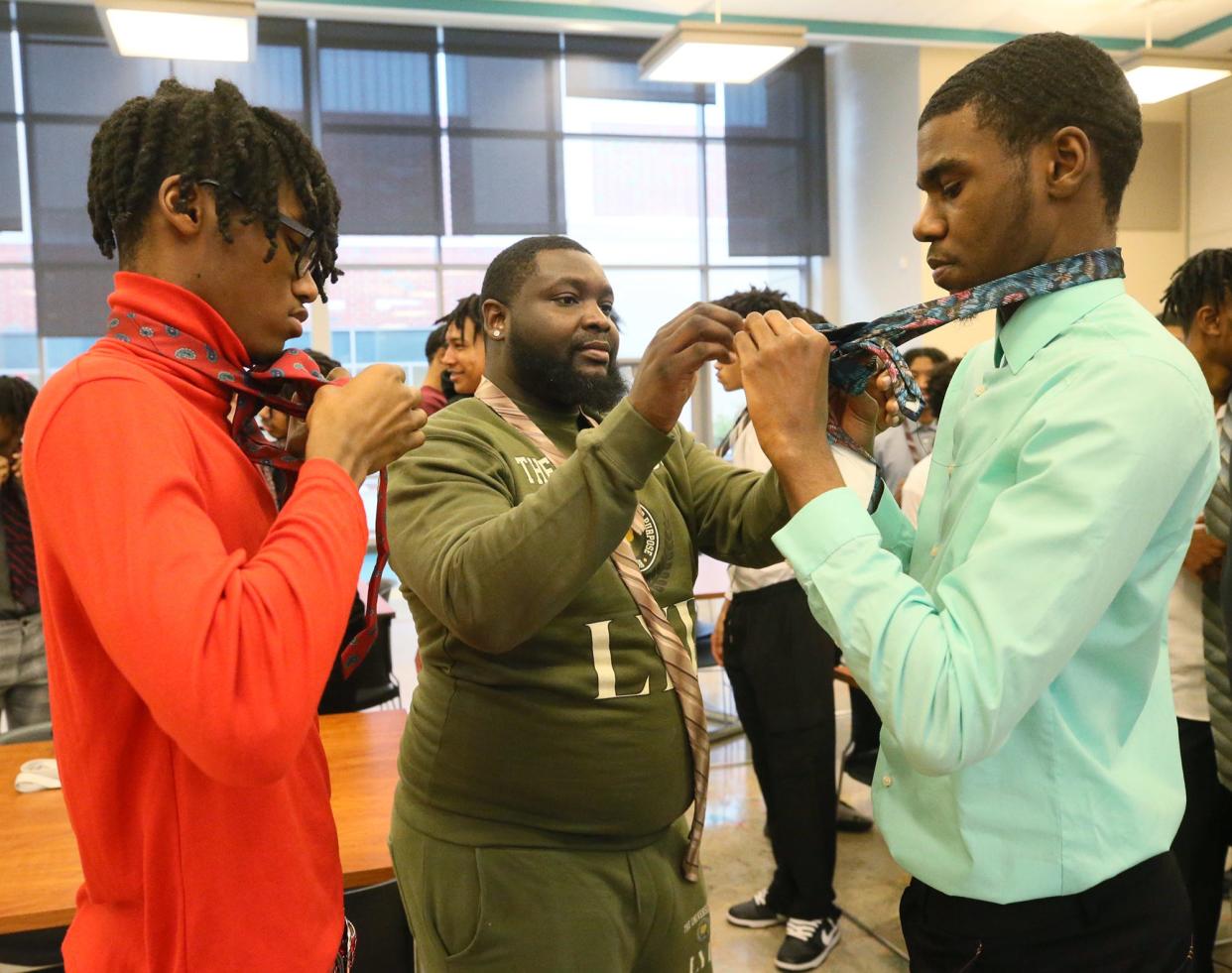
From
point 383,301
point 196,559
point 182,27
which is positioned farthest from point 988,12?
point 196,559

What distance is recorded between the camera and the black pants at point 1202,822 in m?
2.54

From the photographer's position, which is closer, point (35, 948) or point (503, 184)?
point (35, 948)

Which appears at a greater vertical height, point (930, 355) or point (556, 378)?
point (930, 355)

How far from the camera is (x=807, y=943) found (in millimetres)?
3234

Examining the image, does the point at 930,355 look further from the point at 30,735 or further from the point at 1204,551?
the point at 30,735

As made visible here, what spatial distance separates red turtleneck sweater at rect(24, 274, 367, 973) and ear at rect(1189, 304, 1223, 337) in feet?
8.38

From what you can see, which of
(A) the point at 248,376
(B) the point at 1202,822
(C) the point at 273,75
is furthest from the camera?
(C) the point at 273,75

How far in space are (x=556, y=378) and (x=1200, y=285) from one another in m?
1.90

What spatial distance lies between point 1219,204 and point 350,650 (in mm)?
9012

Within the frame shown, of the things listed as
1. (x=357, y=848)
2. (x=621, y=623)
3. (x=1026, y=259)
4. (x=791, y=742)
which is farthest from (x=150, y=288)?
(x=791, y=742)

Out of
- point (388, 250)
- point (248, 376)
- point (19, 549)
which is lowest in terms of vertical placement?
point (19, 549)

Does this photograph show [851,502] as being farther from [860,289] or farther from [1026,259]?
[860,289]

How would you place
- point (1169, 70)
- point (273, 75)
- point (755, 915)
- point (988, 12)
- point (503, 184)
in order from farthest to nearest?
point (503, 184) → point (273, 75) → point (988, 12) → point (1169, 70) → point (755, 915)

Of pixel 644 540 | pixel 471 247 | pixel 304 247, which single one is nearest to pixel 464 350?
pixel 644 540
